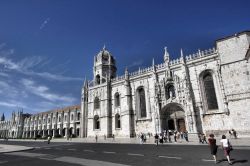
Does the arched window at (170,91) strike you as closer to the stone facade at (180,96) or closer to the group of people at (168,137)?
the stone facade at (180,96)

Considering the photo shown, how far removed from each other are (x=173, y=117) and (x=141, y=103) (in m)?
7.82

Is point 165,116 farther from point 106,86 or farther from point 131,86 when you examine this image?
point 106,86

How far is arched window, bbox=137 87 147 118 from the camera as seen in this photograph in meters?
37.6

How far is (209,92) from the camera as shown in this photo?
29.9 metres

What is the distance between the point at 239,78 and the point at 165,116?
14220mm

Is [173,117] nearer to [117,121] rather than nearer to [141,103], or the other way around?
[141,103]

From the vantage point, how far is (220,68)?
27906 millimetres

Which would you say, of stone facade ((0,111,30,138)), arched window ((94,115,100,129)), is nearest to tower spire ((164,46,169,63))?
arched window ((94,115,100,129))

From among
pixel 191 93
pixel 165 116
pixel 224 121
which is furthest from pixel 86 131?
pixel 224 121

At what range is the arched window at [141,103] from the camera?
3759 centimetres

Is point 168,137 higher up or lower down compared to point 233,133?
lower down

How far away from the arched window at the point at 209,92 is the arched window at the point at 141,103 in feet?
40.9

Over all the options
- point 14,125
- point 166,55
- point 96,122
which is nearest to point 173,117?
point 166,55

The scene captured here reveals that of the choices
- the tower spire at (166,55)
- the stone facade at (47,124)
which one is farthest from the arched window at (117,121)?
the stone facade at (47,124)
